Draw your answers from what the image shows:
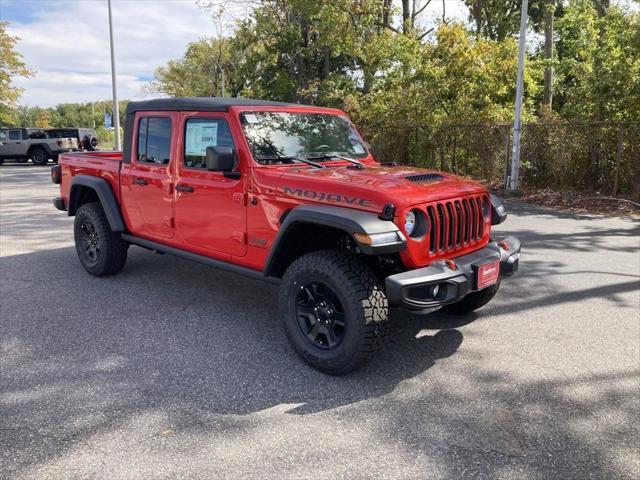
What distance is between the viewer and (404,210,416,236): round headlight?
10.8ft

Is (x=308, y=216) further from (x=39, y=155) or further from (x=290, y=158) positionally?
(x=39, y=155)

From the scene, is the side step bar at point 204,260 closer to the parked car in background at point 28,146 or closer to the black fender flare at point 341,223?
the black fender flare at point 341,223

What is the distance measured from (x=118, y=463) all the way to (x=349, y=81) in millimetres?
21113

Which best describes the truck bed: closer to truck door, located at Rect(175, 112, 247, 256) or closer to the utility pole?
truck door, located at Rect(175, 112, 247, 256)

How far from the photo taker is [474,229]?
3863 millimetres

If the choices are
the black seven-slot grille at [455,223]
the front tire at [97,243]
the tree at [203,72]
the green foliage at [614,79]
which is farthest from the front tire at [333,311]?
the tree at [203,72]

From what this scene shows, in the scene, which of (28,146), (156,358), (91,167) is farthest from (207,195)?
(28,146)

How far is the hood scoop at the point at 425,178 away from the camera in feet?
12.2

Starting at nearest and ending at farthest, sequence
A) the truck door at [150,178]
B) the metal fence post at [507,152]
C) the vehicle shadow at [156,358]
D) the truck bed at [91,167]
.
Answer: the vehicle shadow at [156,358] < the truck door at [150,178] < the truck bed at [91,167] < the metal fence post at [507,152]

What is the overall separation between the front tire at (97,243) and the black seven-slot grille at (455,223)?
3.47 metres

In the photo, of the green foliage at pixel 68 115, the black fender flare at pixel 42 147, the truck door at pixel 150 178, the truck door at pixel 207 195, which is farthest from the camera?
the green foliage at pixel 68 115

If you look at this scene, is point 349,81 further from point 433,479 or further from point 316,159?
point 433,479

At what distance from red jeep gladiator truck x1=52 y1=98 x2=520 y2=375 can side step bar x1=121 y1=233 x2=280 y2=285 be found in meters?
0.01

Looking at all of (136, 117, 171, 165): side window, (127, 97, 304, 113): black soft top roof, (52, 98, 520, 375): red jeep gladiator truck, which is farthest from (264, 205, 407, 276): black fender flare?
(136, 117, 171, 165): side window
